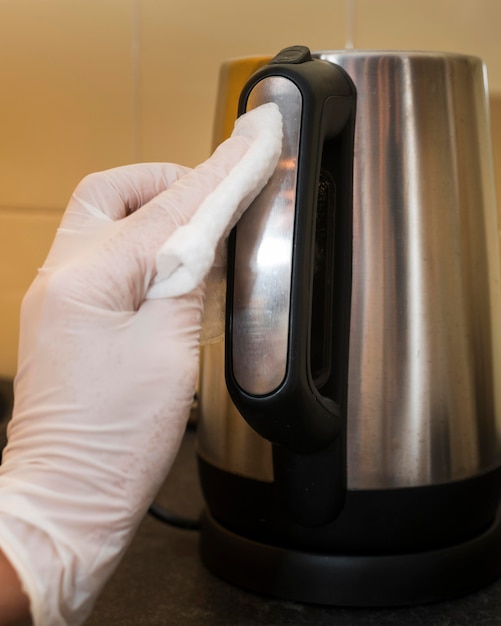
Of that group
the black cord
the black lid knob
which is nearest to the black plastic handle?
the black lid knob

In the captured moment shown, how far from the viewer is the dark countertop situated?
46 centimetres

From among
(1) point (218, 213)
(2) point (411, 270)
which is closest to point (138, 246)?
(1) point (218, 213)

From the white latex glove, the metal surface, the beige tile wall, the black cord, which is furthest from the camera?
the beige tile wall

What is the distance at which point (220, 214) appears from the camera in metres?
0.32

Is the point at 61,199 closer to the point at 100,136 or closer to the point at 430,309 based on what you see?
the point at 100,136

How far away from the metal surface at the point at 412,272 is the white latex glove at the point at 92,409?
138 millimetres

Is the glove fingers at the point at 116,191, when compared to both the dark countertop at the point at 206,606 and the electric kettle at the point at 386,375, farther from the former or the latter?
the dark countertop at the point at 206,606

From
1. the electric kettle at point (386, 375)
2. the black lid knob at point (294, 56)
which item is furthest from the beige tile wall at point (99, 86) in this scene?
the black lid knob at point (294, 56)

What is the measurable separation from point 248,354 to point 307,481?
0.10 meters

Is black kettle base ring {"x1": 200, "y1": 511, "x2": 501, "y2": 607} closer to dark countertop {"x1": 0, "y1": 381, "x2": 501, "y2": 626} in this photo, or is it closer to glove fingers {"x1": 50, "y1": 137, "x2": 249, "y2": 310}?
dark countertop {"x1": 0, "y1": 381, "x2": 501, "y2": 626}

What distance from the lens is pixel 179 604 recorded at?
484mm

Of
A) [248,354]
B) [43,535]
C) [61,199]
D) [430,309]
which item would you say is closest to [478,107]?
[430,309]

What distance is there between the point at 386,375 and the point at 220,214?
0.55 ft

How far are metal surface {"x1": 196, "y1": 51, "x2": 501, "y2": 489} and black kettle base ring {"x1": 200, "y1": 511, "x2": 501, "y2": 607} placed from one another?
1.8 inches
